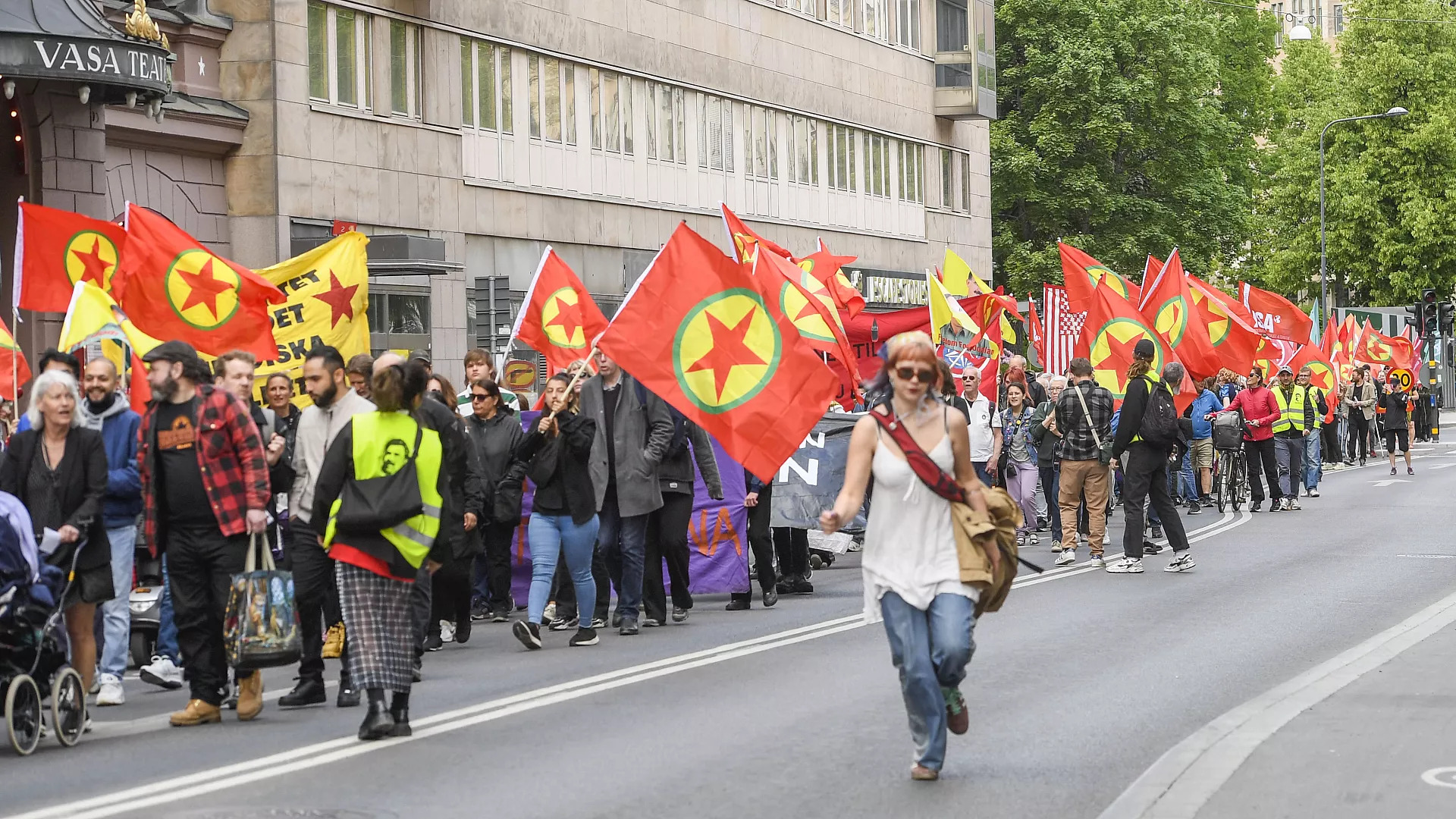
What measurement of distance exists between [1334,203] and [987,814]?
65.5 metres

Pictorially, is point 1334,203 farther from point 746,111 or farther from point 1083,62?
point 746,111

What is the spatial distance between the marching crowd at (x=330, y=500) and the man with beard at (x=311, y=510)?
0.4 inches

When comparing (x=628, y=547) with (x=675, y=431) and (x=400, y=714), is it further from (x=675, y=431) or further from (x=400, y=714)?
(x=400, y=714)

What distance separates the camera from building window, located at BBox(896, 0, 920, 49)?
47844 mm

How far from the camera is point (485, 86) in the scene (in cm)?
3203

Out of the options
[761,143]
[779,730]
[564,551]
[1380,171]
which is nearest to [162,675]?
[564,551]

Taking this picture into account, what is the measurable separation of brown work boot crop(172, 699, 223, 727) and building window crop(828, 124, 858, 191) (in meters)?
35.2

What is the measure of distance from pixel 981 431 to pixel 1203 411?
29.1ft

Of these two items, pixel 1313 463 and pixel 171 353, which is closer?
pixel 171 353

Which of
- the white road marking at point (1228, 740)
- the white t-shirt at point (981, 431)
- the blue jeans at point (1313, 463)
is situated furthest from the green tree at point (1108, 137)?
the white road marking at point (1228, 740)

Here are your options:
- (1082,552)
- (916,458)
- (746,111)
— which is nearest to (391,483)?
(916,458)

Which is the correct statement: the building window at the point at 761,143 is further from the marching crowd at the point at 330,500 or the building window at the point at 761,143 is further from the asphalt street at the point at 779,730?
the marching crowd at the point at 330,500

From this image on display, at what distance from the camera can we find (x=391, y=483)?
9.24 metres

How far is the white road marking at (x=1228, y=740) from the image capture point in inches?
285
